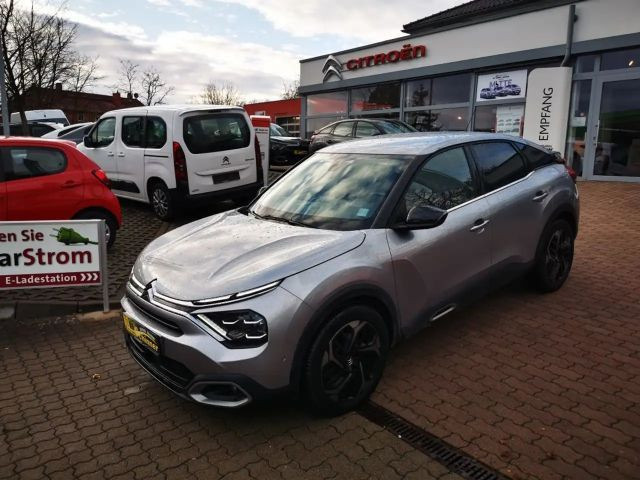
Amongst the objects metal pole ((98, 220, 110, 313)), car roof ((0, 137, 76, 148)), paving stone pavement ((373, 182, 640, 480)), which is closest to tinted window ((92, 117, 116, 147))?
car roof ((0, 137, 76, 148))

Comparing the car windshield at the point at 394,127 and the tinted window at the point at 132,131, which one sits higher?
the car windshield at the point at 394,127

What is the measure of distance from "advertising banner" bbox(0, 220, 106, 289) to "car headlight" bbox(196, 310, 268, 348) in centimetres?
265

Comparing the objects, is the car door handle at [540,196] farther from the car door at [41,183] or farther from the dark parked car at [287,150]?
the dark parked car at [287,150]

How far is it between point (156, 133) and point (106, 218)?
2391mm

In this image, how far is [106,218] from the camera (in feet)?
22.0

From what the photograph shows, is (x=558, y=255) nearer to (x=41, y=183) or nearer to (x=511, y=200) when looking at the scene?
(x=511, y=200)

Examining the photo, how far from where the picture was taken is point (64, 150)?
20.7 ft

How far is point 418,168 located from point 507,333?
1688mm

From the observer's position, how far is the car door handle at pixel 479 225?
376 cm

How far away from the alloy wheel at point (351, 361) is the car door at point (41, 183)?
4768 mm

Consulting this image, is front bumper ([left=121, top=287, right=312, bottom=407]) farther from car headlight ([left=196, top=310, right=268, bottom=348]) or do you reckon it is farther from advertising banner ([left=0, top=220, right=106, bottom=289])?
advertising banner ([left=0, top=220, right=106, bottom=289])

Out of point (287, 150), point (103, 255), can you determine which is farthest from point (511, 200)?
point (287, 150)

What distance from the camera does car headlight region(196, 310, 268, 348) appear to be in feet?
8.55

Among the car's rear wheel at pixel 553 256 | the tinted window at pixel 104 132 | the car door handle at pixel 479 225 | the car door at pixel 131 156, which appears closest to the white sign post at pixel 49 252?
the car door handle at pixel 479 225
